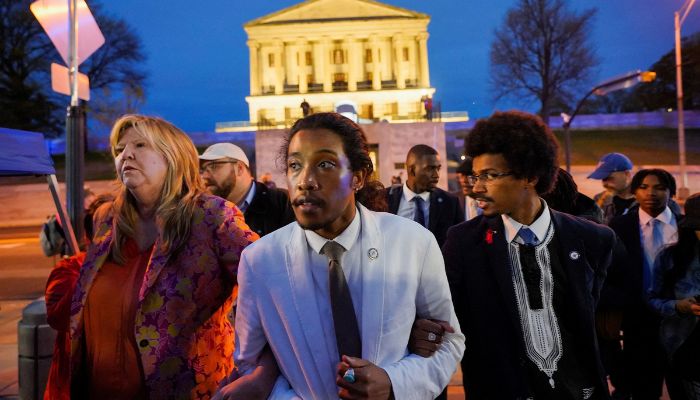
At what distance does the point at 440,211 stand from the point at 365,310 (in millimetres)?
4134

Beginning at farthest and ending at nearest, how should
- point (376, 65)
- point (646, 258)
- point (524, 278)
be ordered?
point (376, 65)
point (646, 258)
point (524, 278)

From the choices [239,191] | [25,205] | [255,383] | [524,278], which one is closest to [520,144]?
[524,278]

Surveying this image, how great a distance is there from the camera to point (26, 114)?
48.8 metres

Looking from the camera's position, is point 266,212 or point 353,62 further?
point 353,62

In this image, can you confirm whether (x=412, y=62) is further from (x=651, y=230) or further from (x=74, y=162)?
(x=74, y=162)

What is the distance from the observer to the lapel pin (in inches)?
74.7

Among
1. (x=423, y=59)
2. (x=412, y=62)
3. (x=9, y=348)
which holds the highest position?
(x=423, y=59)

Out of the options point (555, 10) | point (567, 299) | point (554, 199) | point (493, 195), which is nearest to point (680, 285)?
point (554, 199)

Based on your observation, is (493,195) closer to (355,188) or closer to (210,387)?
(355,188)

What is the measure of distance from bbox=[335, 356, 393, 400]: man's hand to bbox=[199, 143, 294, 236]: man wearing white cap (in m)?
3.39

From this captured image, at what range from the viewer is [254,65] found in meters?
72.0

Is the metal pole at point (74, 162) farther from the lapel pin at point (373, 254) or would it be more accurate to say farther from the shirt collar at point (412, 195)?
the lapel pin at point (373, 254)

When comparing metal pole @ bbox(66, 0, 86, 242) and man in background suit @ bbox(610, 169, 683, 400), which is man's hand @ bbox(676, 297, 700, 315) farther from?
metal pole @ bbox(66, 0, 86, 242)

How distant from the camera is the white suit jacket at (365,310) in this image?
1.84 metres
